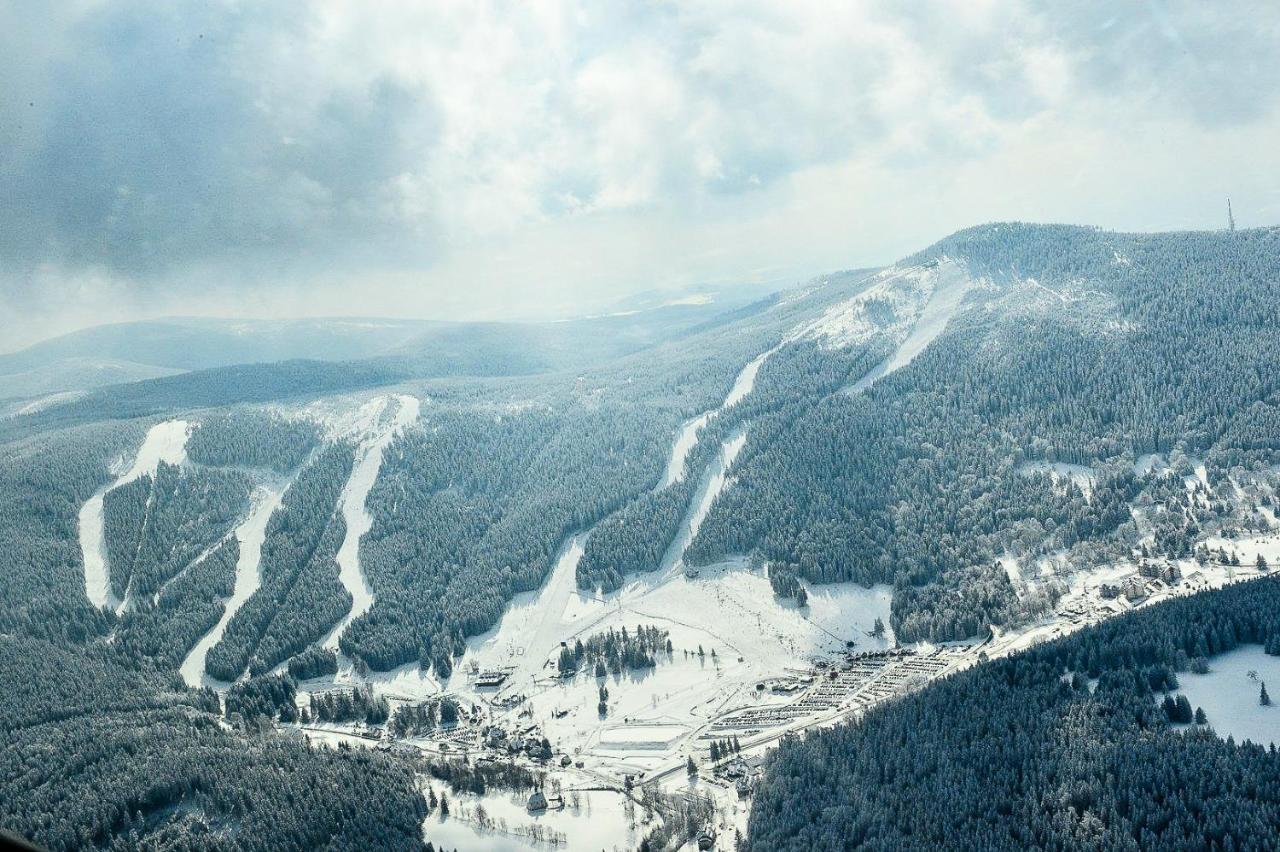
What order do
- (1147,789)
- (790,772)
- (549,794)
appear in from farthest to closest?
1. (549,794)
2. (790,772)
3. (1147,789)

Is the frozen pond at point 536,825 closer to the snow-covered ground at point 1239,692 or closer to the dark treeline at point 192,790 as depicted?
the dark treeline at point 192,790

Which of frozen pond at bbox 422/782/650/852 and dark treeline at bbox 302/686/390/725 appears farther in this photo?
dark treeline at bbox 302/686/390/725

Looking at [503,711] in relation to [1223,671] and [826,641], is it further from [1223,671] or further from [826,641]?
[1223,671]

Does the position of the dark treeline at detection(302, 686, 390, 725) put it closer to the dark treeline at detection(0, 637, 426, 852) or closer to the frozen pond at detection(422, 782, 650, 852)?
the dark treeline at detection(0, 637, 426, 852)

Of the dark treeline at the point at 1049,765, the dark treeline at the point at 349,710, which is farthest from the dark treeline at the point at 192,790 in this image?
the dark treeline at the point at 1049,765

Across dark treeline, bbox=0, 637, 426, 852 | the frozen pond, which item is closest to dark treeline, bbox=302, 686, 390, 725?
dark treeline, bbox=0, 637, 426, 852

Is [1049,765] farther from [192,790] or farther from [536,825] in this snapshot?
[192,790]

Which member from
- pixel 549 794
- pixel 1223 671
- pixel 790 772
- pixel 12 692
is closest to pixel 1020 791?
pixel 790 772
